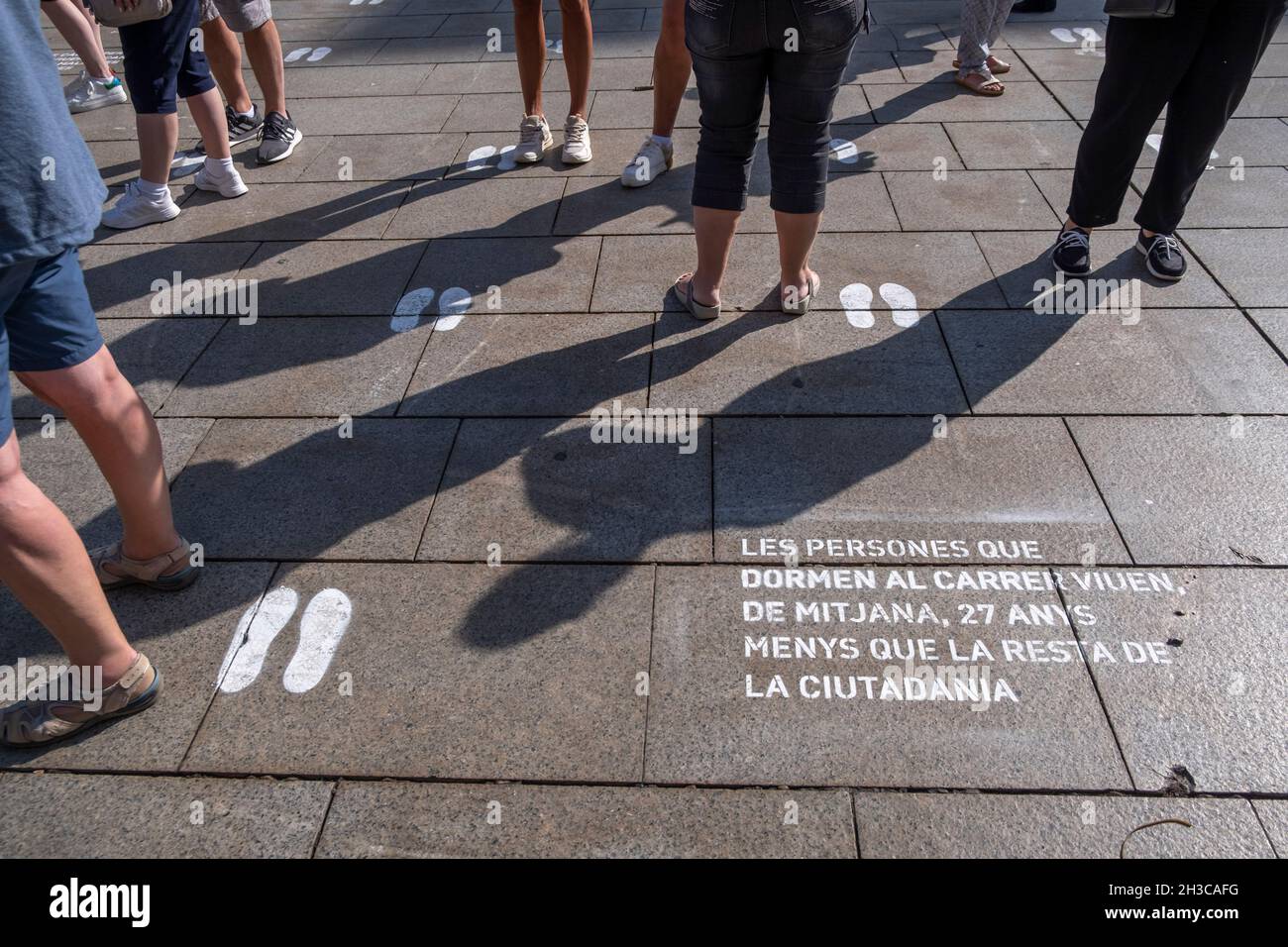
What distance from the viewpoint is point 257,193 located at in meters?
5.09

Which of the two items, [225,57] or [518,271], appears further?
[225,57]

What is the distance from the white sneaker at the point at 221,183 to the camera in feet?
16.4

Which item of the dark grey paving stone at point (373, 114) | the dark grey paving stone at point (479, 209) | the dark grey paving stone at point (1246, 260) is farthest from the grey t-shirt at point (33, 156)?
the dark grey paving stone at point (1246, 260)

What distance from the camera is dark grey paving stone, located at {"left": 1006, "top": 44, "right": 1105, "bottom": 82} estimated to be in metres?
6.09

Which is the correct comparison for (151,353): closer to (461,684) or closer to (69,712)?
(69,712)

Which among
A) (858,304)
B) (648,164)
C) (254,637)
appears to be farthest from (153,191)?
(858,304)

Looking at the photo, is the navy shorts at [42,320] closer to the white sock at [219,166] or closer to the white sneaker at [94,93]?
the white sock at [219,166]

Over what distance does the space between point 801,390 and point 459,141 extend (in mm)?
3244

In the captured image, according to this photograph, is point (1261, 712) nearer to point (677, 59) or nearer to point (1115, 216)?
point (1115, 216)

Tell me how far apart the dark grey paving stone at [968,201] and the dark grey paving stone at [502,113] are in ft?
6.44

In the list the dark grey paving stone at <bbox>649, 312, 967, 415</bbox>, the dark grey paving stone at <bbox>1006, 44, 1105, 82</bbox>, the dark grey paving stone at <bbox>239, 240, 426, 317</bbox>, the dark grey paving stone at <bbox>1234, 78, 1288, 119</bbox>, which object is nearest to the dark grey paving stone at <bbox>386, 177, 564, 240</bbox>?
the dark grey paving stone at <bbox>239, 240, 426, 317</bbox>

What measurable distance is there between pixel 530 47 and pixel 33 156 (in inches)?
132

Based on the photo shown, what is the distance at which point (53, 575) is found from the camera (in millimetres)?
2150

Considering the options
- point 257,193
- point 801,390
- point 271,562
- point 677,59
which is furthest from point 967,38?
point 271,562
